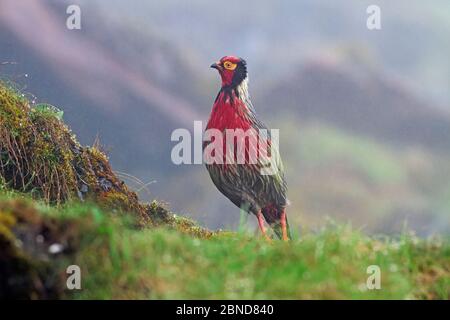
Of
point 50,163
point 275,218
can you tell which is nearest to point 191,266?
point 275,218

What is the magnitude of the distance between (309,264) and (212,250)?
58 centimetres

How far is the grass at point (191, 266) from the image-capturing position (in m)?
3.98

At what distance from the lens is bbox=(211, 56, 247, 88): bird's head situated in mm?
7015

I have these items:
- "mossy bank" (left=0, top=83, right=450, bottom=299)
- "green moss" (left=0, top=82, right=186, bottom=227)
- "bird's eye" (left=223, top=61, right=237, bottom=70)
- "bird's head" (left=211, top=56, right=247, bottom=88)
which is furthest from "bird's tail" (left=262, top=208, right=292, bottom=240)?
"mossy bank" (left=0, top=83, right=450, bottom=299)

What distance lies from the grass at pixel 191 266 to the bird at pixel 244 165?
7.61ft

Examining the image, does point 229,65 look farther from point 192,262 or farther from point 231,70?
point 192,262

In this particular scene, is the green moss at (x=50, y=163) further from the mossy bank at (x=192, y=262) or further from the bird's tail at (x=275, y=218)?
the mossy bank at (x=192, y=262)

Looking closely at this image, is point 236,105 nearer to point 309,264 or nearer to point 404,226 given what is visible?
point 404,226

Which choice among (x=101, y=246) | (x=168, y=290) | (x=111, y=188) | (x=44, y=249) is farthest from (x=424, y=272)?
(x=111, y=188)

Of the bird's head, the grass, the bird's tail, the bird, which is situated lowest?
the grass

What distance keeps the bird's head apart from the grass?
2767 mm

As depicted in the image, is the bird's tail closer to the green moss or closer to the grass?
the green moss

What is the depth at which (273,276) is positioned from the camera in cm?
417

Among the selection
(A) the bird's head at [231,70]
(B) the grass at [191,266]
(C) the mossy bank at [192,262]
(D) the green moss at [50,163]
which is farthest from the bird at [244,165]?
(B) the grass at [191,266]
